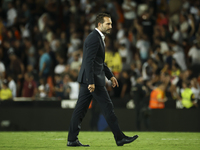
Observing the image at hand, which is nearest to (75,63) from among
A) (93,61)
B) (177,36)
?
(177,36)

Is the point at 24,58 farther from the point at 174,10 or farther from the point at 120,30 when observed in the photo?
the point at 174,10

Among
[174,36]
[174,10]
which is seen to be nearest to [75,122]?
[174,36]

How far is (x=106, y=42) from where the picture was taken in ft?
52.3

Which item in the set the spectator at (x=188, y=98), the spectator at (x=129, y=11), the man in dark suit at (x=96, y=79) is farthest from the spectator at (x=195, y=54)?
the man in dark suit at (x=96, y=79)

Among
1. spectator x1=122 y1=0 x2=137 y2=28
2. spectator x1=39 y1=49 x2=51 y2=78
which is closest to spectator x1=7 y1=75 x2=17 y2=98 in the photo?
spectator x1=39 y1=49 x2=51 y2=78

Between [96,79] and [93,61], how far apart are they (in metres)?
0.34

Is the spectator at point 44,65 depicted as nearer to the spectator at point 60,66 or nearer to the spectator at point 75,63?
the spectator at point 60,66

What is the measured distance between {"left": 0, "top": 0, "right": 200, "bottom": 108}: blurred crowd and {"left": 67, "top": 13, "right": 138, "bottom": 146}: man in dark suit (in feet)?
20.2

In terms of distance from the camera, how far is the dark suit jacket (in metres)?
7.19

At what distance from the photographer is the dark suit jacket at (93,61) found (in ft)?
23.6

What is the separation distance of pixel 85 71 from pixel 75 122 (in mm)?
873

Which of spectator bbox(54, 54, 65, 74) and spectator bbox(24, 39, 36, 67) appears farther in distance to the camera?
spectator bbox(24, 39, 36, 67)

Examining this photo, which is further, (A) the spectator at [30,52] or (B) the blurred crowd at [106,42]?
(A) the spectator at [30,52]

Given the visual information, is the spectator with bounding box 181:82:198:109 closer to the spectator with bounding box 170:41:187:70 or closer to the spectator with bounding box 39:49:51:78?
the spectator with bounding box 170:41:187:70
